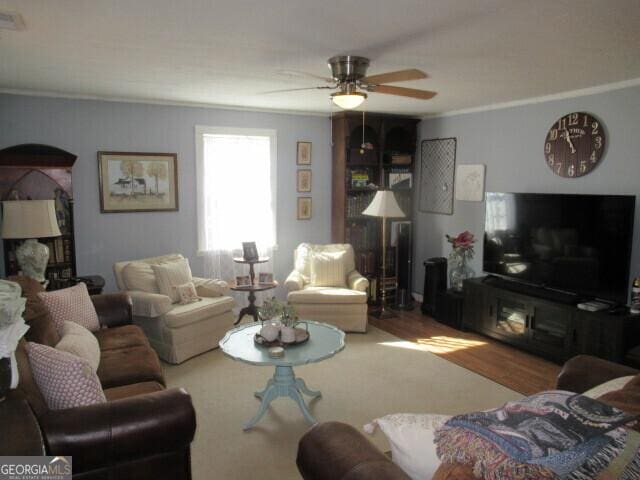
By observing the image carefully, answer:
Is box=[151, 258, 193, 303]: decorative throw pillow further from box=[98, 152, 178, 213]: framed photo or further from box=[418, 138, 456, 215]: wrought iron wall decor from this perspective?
box=[418, 138, 456, 215]: wrought iron wall decor

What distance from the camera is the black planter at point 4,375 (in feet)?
5.45

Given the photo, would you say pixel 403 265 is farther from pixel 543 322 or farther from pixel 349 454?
pixel 349 454

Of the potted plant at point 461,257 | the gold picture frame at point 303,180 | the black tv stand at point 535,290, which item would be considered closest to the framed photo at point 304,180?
the gold picture frame at point 303,180

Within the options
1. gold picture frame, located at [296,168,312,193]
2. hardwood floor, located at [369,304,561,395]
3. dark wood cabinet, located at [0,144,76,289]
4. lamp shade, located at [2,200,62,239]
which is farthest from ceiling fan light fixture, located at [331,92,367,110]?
gold picture frame, located at [296,168,312,193]

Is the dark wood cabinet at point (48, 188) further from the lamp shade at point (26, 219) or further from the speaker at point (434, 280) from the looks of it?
the speaker at point (434, 280)

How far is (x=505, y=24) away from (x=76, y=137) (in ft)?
12.8

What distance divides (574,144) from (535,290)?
1.36 m

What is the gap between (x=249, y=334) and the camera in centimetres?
337

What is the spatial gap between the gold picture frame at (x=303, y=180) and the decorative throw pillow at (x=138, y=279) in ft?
6.99

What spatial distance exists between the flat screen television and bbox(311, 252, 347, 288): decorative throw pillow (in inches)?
60.3

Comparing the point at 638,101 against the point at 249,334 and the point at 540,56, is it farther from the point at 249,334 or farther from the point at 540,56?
the point at 249,334

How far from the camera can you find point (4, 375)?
1.67 m

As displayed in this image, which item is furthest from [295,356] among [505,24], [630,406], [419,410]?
[505,24]

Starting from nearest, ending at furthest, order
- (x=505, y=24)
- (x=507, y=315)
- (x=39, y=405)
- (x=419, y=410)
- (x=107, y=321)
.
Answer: (x=39, y=405) < (x=505, y=24) < (x=419, y=410) < (x=107, y=321) < (x=507, y=315)
